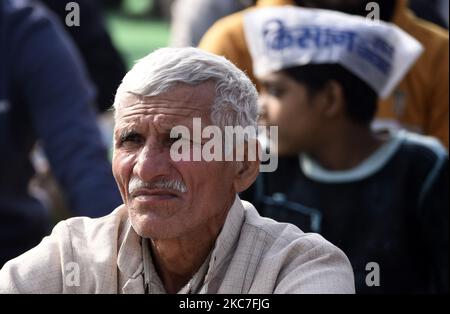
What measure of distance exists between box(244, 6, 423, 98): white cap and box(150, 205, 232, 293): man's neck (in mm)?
2110

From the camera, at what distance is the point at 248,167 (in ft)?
12.1

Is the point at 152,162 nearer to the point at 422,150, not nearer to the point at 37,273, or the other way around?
the point at 37,273

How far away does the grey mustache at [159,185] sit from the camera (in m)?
3.40

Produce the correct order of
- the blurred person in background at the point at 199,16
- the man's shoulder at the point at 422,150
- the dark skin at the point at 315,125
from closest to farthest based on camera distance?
the man's shoulder at the point at 422,150 < the dark skin at the point at 315,125 < the blurred person in background at the point at 199,16

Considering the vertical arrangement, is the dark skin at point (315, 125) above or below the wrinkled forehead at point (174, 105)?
below

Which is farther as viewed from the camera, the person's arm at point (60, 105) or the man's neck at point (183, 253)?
the person's arm at point (60, 105)

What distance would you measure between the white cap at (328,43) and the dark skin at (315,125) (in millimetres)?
97

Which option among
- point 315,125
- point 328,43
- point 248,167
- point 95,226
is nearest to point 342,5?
point 328,43

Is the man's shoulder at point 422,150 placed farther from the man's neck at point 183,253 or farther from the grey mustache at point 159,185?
the grey mustache at point 159,185

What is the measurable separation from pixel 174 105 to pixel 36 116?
7.98 feet

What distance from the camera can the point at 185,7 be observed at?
22.7ft

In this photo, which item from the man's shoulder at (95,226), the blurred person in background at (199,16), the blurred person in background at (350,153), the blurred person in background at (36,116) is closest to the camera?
the man's shoulder at (95,226)

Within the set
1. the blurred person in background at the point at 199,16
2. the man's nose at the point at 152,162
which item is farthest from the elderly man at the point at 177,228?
the blurred person in background at the point at 199,16
